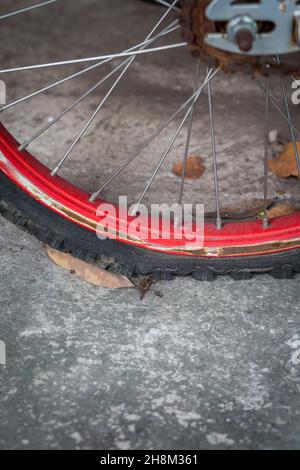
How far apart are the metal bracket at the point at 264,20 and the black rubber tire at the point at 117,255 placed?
1.50 ft

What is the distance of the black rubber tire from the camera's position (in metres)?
1.79

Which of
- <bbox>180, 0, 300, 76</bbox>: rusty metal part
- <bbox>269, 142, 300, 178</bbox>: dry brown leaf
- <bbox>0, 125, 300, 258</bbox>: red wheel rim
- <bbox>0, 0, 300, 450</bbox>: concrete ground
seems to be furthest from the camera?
<bbox>269, 142, 300, 178</bbox>: dry brown leaf

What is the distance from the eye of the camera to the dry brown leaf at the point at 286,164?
7.01 feet

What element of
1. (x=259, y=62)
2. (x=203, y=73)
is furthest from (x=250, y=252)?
(x=203, y=73)

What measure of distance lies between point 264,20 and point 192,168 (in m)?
0.71

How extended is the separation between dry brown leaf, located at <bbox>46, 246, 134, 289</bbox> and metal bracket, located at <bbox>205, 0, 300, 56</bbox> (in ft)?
1.77

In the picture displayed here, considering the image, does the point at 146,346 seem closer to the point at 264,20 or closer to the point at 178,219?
the point at 178,219

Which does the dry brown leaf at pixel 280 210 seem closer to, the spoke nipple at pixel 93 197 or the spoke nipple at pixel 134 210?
the spoke nipple at pixel 134 210

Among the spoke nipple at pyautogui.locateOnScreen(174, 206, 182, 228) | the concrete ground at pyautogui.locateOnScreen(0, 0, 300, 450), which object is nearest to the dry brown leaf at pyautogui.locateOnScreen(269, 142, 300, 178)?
the concrete ground at pyautogui.locateOnScreen(0, 0, 300, 450)

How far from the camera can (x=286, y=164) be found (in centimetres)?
217

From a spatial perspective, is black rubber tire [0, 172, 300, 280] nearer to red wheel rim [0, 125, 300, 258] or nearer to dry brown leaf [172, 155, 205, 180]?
red wheel rim [0, 125, 300, 258]

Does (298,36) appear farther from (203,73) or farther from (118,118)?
(203,73)

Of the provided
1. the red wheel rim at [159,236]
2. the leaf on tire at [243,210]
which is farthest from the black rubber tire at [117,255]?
→ the leaf on tire at [243,210]
